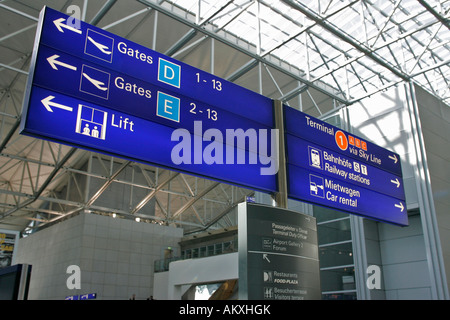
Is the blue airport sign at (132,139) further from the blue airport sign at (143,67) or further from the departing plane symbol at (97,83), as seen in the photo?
the blue airport sign at (143,67)

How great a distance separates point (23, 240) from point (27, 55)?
2640cm

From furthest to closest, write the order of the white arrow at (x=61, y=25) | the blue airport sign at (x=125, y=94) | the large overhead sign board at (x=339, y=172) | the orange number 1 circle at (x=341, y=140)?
the orange number 1 circle at (x=341, y=140), the large overhead sign board at (x=339, y=172), the white arrow at (x=61, y=25), the blue airport sign at (x=125, y=94)

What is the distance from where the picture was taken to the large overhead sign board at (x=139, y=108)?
7289 mm

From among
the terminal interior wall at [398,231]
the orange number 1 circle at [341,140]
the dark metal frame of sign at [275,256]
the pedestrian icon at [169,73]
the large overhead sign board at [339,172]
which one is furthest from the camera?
the terminal interior wall at [398,231]

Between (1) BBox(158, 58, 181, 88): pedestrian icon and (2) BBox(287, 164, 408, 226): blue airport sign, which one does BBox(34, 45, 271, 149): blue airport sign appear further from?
(2) BBox(287, 164, 408, 226): blue airport sign

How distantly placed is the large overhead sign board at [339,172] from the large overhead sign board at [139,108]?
680 millimetres

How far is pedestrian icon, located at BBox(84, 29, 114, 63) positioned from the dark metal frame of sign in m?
3.90

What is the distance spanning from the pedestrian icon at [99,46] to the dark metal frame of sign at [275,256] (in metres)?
3.90

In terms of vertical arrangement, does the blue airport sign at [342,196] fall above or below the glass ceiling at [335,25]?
below

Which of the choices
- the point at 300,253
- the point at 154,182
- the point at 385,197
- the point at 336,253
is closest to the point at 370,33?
the point at 336,253

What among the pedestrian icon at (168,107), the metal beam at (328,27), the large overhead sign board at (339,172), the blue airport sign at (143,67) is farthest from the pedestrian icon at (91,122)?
the metal beam at (328,27)

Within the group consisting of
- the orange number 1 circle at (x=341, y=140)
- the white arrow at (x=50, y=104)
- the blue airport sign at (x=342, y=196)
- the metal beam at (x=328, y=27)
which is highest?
the metal beam at (x=328, y=27)

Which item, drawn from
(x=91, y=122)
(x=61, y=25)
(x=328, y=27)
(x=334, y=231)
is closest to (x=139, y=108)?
(x=91, y=122)

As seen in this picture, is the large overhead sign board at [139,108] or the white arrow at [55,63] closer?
the large overhead sign board at [139,108]
